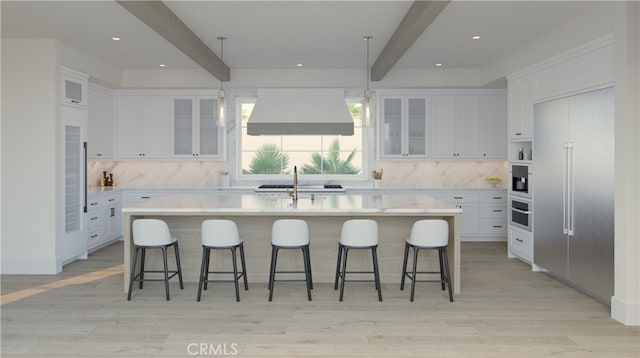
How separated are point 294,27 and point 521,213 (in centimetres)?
374

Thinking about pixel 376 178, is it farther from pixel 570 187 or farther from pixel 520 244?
pixel 570 187

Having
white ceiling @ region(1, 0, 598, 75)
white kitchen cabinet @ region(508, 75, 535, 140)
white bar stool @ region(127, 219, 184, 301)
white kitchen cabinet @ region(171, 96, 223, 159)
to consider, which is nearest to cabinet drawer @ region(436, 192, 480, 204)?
white kitchen cabinet @ region(508, 75, 535, 140)

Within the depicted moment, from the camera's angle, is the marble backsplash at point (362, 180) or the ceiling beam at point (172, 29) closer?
the ceiling beam at point (172, 29)

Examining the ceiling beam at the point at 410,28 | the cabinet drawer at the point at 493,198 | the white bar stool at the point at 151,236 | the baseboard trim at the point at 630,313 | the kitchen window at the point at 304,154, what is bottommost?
the baseboard trim at the point at 630,313

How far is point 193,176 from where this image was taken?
7.79 m

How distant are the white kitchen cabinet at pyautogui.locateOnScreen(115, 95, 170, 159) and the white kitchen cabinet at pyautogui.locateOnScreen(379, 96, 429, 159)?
3.68 meters

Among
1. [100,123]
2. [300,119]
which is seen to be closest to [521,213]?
[300,119]

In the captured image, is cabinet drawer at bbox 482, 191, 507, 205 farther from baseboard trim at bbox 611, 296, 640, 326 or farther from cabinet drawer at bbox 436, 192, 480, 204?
baseboard trim at bbox 611, 296, 640, 326

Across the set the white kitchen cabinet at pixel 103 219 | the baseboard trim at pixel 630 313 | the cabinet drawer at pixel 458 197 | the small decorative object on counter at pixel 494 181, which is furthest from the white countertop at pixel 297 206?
the small decorative object on counter at pixel 494 181

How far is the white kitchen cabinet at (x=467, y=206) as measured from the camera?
7.21 metres

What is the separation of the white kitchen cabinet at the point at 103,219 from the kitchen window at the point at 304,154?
2.14 metres

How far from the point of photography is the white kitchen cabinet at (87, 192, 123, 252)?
6371mm

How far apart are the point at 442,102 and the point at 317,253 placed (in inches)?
156

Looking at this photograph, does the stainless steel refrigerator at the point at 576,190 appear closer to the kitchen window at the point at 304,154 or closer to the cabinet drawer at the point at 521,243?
the cabinet drawer at the point at 521,243
